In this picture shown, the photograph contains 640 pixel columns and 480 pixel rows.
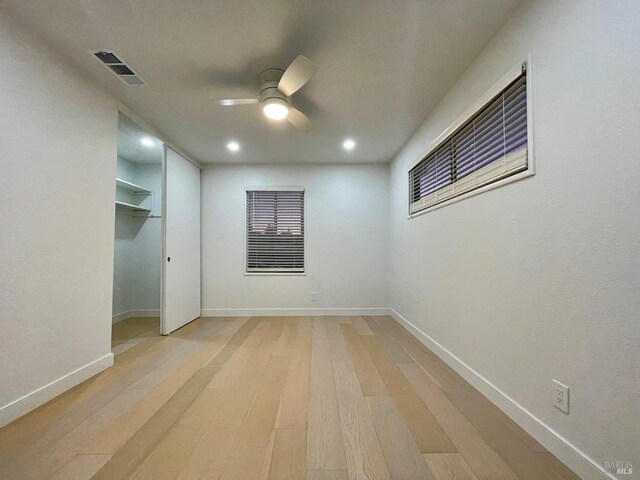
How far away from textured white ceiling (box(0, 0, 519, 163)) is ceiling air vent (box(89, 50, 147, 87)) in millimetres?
58

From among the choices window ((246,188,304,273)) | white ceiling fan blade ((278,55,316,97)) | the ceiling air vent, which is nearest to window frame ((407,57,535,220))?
white ceiling fan blade ((278,55,316,97))

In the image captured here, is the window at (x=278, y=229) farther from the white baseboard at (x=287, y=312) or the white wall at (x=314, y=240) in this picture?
the white baseboard at (x=287, y=312)

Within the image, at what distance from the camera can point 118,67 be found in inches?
85.7

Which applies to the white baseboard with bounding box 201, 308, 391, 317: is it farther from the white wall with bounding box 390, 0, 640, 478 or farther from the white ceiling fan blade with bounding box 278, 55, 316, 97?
the white ceiling fan blade with bounding box 278, 55, 316, 97

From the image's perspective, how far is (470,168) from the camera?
228 centimetres

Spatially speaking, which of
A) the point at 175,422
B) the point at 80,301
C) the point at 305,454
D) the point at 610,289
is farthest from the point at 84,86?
the point at 610,289

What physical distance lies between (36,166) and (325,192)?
338 centimetres

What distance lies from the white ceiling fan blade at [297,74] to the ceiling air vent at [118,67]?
119 cm

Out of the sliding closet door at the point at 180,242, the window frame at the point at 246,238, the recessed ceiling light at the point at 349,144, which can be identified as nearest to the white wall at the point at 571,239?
the recessed ceiling light at the point at 349,144

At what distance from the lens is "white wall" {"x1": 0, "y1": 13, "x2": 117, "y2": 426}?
1718 mm

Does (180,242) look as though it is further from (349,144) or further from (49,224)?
(349,144)

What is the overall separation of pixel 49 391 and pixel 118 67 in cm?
238

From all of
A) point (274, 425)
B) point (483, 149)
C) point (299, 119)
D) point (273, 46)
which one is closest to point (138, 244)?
point (299, 119)

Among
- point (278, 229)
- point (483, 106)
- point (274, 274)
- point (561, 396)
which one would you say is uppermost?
point (483, 106)
